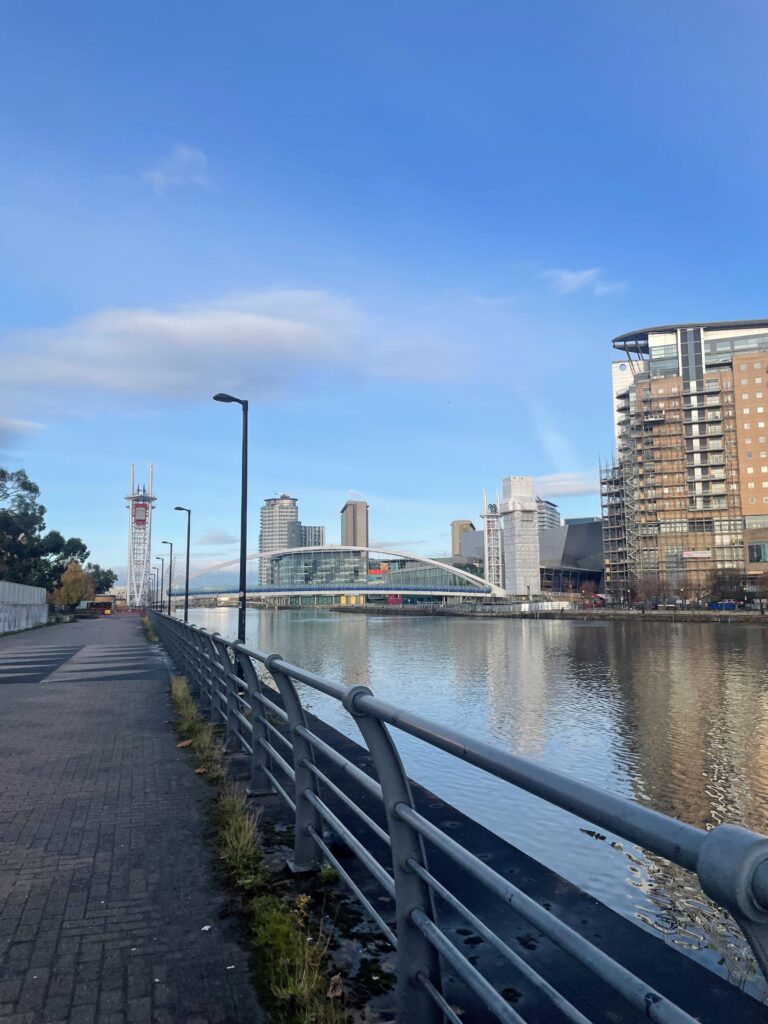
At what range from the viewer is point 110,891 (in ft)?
14.9

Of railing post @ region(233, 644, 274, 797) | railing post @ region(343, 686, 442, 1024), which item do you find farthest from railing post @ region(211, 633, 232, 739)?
railing post @ region(343, 686, 442, 1024)

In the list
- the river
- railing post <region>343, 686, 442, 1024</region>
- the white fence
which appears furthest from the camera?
the white fence

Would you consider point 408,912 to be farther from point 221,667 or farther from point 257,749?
point 221,667

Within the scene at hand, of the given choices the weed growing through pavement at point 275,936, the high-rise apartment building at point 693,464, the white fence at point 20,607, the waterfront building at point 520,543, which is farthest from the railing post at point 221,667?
the waterfront building at point 520,543

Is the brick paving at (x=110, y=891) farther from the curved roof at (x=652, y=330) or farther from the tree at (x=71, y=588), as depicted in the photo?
the curved roof at (x=652, y=330)

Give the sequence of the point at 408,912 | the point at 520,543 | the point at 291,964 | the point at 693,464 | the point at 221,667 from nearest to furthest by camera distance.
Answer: the point at 408,912, the point at 291,964, the point at 221,667, the point at 693,464, the point at 520,543

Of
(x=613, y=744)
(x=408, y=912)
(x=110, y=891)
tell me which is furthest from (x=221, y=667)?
(x=613, y=744)

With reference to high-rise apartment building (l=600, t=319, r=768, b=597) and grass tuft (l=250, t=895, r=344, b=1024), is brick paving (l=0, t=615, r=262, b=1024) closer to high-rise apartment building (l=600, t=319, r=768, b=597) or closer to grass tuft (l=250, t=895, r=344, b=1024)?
grass tuft (l=250, t=895, r=344, b=1024)

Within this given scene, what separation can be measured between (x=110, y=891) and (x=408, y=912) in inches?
103

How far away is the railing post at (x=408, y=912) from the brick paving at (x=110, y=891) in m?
0.78

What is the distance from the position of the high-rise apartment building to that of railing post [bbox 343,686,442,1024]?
4420 inches

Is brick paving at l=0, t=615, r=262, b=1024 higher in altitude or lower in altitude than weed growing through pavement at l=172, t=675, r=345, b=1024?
lower

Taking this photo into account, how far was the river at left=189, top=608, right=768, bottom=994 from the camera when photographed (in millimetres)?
7320

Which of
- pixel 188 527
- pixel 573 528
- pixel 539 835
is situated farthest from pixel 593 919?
pixel 573 528
